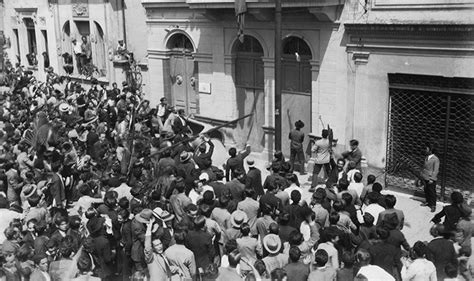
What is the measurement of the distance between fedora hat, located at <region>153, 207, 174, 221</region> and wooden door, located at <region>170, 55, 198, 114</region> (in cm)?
951

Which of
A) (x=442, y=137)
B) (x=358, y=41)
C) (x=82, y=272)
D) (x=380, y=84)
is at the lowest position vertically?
(x=82, y=272)

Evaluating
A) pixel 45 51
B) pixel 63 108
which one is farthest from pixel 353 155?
pixel 45 51

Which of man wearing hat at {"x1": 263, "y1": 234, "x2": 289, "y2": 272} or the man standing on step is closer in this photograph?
man wearing hat at {"x1": 263, "y1": 234, "x2": 289, "y2": 272}

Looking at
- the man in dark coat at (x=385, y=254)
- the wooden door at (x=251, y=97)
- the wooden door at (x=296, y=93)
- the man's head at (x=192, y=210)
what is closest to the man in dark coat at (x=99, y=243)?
the man's head at (x=192, y=210)

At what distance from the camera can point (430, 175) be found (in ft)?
37.3

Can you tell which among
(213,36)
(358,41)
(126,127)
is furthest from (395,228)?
(213,36)

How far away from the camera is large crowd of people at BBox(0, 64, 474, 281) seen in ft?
23.0

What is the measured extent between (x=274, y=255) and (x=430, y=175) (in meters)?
5.58

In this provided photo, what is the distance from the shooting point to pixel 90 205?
9.03 metres

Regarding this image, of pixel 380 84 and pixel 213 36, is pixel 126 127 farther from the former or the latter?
pixel 380 84

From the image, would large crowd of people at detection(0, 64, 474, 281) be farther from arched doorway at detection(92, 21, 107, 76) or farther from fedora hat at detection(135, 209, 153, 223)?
arched doorway at detection(92, 21, 107, 76)

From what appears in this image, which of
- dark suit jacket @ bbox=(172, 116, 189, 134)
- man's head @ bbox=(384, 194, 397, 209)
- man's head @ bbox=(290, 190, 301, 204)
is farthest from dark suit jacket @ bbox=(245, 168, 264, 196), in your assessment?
dark suit jacket @ bbox=(172, 116, 189, 134)

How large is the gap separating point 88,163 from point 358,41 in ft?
22.8

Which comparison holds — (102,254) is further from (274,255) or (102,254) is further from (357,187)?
(357,187)
